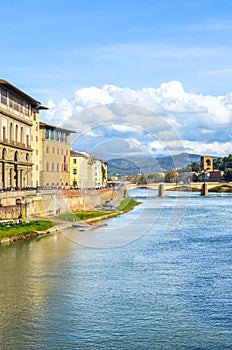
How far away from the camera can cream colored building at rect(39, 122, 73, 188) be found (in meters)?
90.1

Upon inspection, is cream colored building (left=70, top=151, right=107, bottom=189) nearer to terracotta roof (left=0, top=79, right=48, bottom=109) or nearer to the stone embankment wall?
the stone embankment wall

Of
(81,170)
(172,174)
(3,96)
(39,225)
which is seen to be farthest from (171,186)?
(39,225)

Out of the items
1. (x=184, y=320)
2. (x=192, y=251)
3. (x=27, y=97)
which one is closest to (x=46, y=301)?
(x=184, y=320)

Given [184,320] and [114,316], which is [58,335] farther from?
[184,320]

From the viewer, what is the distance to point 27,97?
74.7 m

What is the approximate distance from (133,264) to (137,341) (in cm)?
1565

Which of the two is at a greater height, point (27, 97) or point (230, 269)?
point (27, 97)

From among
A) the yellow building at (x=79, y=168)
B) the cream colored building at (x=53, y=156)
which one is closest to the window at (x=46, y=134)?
the cream colored building at (x=53, y=156)

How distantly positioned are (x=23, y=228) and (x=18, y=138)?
74.9ft

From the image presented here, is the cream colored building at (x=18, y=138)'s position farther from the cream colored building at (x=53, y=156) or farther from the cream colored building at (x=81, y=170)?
the cream colored building at (x=81, y=170)

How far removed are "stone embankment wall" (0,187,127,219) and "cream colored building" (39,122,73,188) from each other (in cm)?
545

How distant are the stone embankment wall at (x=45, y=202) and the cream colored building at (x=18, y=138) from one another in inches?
134

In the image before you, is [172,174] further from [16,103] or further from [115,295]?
[115,295]

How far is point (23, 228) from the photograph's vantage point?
51.9 m
